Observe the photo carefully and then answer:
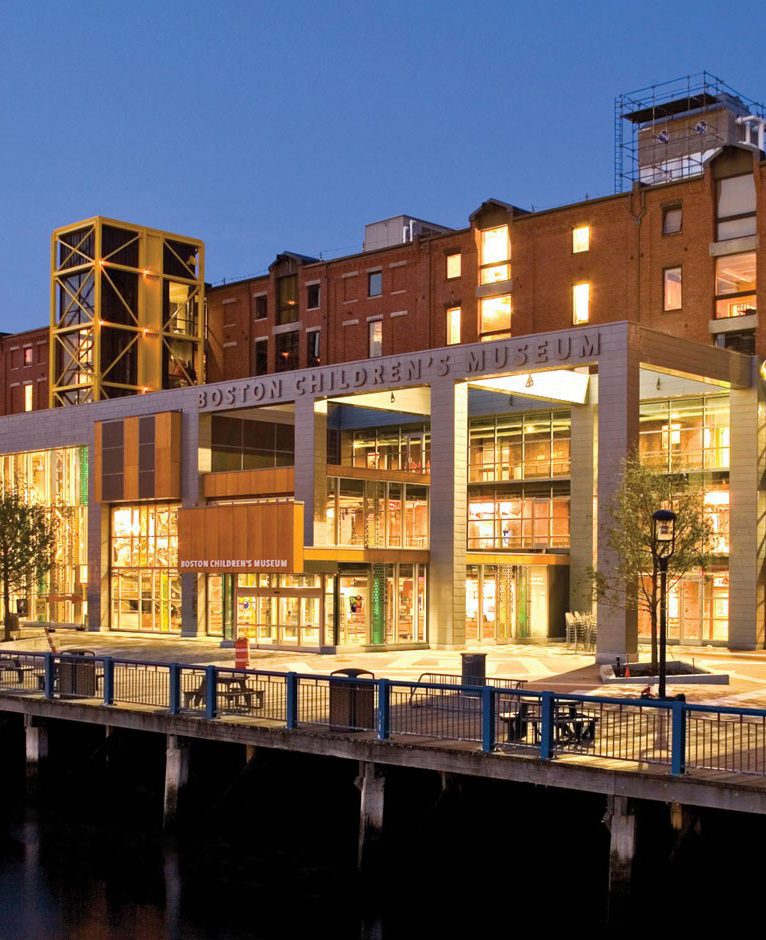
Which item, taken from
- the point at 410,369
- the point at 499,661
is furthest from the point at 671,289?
the point at 499,661

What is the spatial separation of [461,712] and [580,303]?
40.7m

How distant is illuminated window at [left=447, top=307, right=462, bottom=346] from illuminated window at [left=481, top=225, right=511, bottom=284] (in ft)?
7.45

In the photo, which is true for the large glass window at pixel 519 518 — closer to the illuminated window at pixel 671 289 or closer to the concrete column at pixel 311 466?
the illuminated window at pixel 671 289

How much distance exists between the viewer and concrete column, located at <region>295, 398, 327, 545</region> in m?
52.7

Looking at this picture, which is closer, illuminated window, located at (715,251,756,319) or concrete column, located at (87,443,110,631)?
illuminated window, located at (715,251,756,319)

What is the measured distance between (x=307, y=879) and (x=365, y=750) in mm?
2977

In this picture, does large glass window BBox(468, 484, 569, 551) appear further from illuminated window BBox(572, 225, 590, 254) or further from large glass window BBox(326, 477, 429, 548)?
illuminated window BBox(572, 225, 590, 254)

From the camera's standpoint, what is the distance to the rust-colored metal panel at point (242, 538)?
1908 inches

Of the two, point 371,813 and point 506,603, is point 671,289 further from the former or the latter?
point 371,813

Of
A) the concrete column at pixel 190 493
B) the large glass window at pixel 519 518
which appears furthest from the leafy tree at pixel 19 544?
the large glass window at pixel 519 518

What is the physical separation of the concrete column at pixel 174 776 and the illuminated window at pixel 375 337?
149 ft

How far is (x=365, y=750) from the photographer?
944 inches

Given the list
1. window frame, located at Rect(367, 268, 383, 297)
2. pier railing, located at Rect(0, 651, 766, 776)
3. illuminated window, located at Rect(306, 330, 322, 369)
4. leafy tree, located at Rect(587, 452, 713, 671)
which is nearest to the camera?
pier railing, located at Rect(0, 651, 766, 776)

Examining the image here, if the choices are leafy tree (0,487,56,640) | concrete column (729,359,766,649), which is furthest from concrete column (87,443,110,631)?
concrete column (729,359,766,649)
